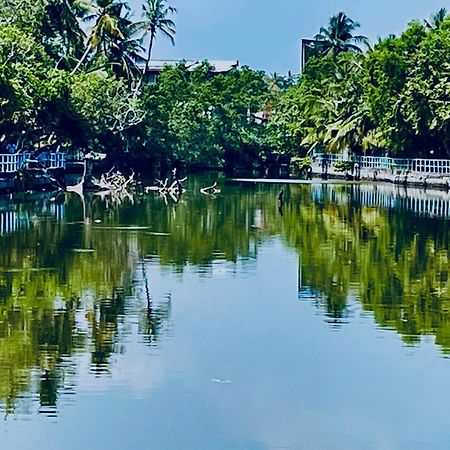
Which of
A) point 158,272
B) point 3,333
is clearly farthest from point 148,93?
point 3,333

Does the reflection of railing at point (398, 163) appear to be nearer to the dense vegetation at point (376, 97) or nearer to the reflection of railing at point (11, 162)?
the dense vegetation at point (376, 97)

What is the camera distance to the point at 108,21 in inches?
2169

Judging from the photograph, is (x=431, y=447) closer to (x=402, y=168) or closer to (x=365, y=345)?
(x=365, y=345)

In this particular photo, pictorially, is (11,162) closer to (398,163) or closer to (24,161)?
(24,161)

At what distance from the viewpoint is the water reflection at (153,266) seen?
547 inches

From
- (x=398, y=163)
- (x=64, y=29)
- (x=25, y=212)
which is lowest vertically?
(x=25, y=212)

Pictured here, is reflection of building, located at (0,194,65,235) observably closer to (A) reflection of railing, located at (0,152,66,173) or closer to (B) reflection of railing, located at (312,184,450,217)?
(A) reflection of railing, located at (0,152,66,173)

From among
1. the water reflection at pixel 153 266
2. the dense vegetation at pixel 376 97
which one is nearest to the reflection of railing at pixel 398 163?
the dense vegetation at pixel 376 97

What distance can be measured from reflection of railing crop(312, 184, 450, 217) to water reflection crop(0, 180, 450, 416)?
1.07 feet

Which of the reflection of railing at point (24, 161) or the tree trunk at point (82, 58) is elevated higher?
the tree trunk at point (82, 58)

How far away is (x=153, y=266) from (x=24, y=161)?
24672 millimetres

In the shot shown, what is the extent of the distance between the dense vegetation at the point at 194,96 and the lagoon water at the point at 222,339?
15.5m

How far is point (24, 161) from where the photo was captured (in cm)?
4522

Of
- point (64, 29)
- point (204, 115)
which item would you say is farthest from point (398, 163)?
point (64, 29)
